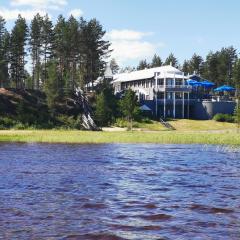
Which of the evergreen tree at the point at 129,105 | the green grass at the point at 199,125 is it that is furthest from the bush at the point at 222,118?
the evergreen tree at the point at 129,105

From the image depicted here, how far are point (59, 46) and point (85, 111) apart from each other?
2082 cm

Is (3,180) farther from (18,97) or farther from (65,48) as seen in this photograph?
(65,48)

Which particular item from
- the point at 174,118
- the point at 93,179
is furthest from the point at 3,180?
the point at 174,118

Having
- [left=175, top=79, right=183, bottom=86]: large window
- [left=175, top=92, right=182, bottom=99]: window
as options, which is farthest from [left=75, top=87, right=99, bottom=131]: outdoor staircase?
[left=175, top=79, right=183, bottom=86]: large window

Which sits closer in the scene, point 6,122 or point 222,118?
point 6,122

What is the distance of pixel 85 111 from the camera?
9088cm

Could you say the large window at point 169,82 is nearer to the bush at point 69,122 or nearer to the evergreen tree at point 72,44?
the evergreen tree at point 72,44

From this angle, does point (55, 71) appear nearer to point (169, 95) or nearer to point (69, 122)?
point (69, 122)

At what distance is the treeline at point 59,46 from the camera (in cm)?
10025

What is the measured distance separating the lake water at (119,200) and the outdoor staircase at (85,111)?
47.3 metres

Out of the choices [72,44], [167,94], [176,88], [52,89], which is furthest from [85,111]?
[176,88]

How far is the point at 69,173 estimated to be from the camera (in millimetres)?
28312

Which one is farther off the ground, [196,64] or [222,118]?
[196,64]

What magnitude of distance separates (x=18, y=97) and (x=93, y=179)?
231ft
